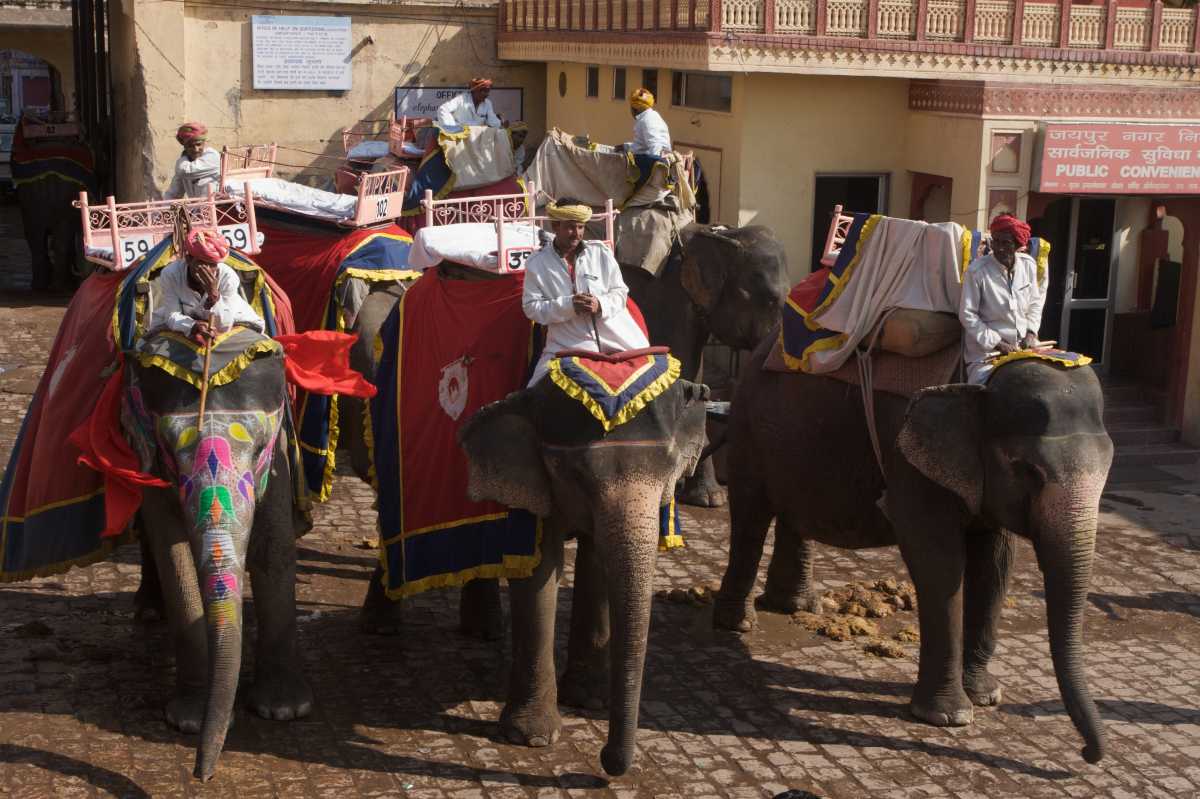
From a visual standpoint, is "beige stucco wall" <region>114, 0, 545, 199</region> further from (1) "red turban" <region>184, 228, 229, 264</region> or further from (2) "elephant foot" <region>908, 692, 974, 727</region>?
(2) "elephant foot" <region>908, 692, 974, 727</region>

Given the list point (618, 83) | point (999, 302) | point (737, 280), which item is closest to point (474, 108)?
point (618, 83)

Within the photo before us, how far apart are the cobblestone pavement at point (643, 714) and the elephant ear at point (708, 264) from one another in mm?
2239

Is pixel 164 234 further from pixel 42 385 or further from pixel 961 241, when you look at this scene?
pixel 961 241

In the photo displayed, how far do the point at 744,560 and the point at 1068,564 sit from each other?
89.0 inches

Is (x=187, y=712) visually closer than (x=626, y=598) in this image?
No

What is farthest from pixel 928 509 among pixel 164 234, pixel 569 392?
pixel 164 234

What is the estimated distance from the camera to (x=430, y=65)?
19.5 meters

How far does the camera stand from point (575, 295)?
648cm

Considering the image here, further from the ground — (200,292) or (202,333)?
(200,292)

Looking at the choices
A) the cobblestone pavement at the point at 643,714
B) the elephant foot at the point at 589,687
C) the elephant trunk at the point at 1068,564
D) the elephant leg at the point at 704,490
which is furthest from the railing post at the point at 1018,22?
the elephant foot at the point at 589,687

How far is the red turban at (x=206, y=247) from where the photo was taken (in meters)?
6.55

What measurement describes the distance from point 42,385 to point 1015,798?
493cm

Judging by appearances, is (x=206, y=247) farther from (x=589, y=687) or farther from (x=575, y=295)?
(x=589, y=687)

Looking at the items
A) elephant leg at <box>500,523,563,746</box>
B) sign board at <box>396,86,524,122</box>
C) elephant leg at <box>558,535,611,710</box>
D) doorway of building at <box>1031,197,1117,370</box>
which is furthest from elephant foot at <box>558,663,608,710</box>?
sign board at <box>396,86,524,122</box>
